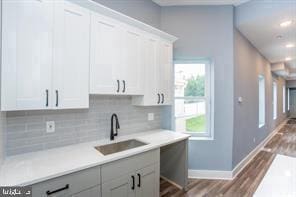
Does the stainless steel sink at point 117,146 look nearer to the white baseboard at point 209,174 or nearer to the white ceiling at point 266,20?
the white baseboard at point 209,174

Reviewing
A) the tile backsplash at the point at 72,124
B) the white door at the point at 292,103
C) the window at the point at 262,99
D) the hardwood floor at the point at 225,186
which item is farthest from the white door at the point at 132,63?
the white door at the point at 292,103

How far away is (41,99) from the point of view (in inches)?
63.4

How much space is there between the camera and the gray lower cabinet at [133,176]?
1.73m

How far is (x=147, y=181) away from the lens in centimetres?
213

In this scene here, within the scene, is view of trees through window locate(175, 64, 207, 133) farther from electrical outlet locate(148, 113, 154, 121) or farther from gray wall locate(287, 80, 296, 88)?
gray wall locate(287, 80, 296, 88)

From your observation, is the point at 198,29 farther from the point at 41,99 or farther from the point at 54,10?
the point at 41,99

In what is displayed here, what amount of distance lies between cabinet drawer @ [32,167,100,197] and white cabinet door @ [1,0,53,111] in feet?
2.02

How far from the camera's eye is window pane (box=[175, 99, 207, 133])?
353 cm

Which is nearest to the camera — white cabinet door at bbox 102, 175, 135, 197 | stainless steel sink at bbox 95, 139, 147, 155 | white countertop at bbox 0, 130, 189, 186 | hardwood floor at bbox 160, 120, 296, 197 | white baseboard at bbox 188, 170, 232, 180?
white countertop at bbox 0, 130, 189, 186

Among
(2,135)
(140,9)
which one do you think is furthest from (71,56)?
(140,9)

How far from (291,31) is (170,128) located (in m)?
3.01

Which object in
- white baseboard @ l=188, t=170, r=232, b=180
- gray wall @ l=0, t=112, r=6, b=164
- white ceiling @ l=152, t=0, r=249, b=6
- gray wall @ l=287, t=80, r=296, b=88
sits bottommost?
white baseboard @ l=188, t=170, r=232, b=180

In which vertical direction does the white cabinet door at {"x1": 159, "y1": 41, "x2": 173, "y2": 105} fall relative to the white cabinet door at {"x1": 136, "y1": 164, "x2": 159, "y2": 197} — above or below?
above

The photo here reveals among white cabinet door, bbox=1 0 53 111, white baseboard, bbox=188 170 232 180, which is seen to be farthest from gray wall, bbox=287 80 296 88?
white cabinet door, bbox=1 0 53 111
